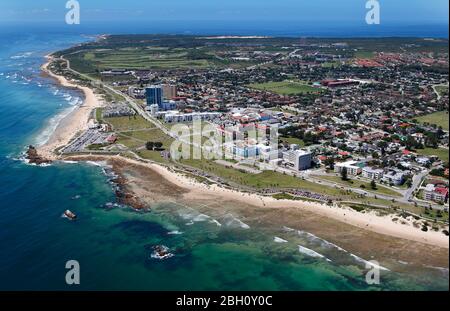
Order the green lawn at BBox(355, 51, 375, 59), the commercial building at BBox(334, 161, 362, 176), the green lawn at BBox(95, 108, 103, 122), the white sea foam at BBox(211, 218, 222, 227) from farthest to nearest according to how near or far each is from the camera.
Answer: the green lawn at BBox(355, 51, 375, 59) → the green lawn at BBox(95, 108, 103, 122) → the commercial building at BBox(334, 161, 362, 176) → the white sea foam at BBox(211, 218, 222, 227)

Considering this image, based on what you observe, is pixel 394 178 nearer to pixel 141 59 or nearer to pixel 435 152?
pixel 435 152

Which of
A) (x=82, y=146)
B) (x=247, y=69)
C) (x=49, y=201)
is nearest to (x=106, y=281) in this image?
(x=49, y=201)

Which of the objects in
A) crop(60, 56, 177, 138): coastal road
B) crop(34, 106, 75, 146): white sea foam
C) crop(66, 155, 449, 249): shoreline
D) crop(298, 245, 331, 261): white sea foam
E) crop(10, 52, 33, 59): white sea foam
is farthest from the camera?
crop(10, 52, 33, 59): white sea foam

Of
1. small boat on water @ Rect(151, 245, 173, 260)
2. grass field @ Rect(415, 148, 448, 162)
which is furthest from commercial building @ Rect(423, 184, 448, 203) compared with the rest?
small boat on water @ Rect(151, 245, 173, 260)

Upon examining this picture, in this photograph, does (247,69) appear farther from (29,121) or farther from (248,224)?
(248,224)

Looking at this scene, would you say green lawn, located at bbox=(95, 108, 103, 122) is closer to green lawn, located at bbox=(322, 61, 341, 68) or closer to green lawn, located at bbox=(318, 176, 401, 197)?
green lawn, located at bbox=(318, 176, 401, 197)

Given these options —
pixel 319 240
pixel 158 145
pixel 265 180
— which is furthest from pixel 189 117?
pixel 319 240
